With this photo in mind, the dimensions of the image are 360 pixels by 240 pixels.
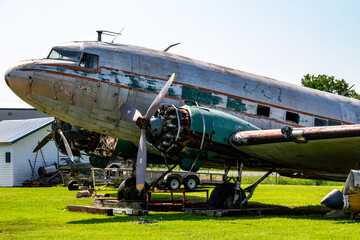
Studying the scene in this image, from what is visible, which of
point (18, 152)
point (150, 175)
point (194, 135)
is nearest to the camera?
point (194, 135)

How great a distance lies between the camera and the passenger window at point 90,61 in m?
14.4

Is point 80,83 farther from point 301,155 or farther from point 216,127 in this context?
point 301,155

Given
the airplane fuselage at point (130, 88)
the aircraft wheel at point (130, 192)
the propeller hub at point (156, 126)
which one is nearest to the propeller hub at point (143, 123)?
the propeller hub at point (156, 126)

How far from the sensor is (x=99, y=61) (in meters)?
14.5

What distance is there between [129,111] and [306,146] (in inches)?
210

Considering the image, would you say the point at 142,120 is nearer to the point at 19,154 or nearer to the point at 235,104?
the point at 235,104

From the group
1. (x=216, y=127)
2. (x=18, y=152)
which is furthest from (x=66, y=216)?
(x=18, y=152)

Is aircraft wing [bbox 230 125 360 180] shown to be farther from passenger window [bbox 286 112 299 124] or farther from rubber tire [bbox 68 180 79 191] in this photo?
rubber tire [bbox 68 180 79 191]

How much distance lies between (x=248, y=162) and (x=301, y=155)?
6.29ft

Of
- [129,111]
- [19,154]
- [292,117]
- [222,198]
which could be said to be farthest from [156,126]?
[19,154]

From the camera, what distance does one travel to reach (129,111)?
1410cm

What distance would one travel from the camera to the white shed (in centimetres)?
3944

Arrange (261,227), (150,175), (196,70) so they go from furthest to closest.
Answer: (150,175) < (196,70) < (261,227)

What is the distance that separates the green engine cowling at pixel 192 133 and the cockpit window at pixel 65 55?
10.2ft
